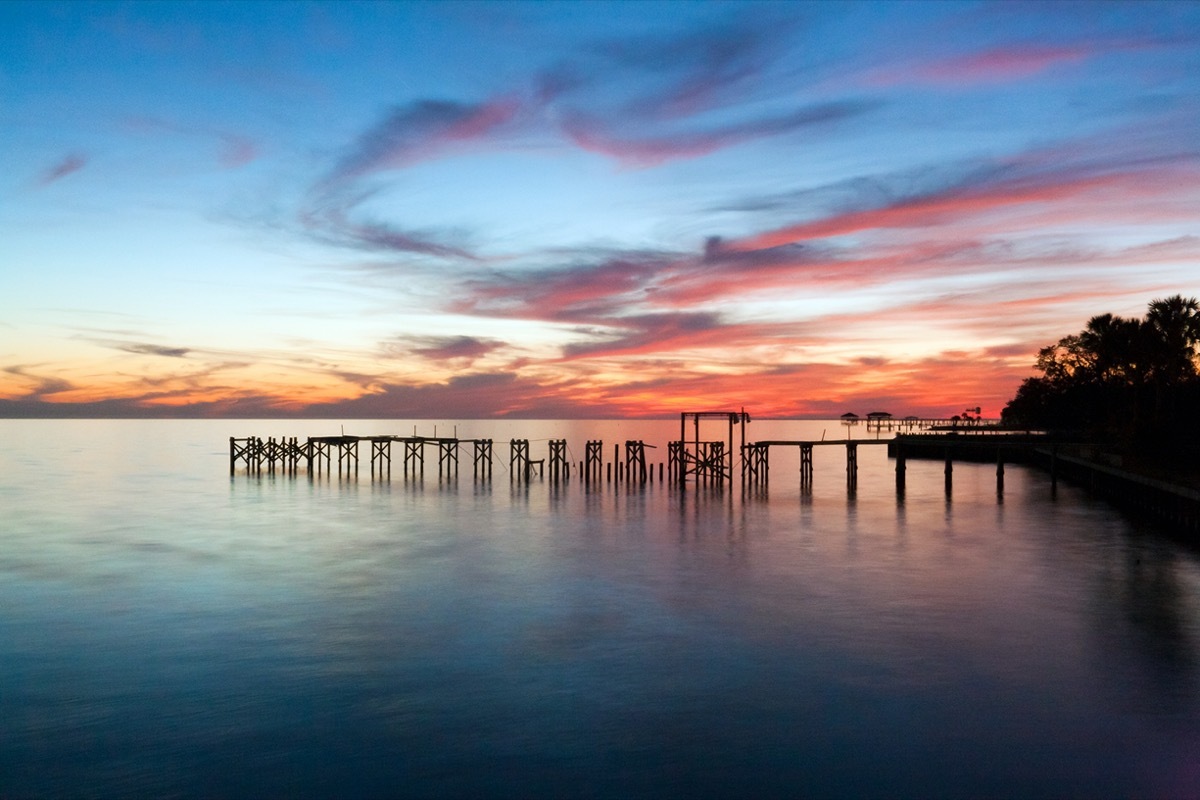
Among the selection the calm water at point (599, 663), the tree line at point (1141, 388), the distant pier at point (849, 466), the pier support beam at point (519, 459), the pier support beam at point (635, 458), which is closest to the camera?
the calm water at point (599, 663)

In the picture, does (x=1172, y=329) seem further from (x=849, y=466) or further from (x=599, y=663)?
(x=599, y=663)

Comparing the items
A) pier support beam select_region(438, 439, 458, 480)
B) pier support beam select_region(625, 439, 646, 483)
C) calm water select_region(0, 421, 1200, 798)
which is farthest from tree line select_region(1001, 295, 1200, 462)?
pier support beam select_region(438, 439, 458, 480)

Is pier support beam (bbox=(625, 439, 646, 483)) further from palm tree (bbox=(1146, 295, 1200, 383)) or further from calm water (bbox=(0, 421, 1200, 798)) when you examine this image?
palm tree (bbox=(1146, 295, 1200, 383))

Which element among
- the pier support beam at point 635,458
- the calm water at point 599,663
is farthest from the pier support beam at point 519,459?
the calm water at point 599,663

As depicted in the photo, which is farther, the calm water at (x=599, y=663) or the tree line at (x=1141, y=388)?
the tree line at (x=1141, y=388)

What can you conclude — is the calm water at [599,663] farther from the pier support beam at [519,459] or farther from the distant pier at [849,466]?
the pier support beam at [519,459]

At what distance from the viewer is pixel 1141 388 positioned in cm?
6025

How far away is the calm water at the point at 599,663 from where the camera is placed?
11414 mm

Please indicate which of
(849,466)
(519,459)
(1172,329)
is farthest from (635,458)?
(1172,329)

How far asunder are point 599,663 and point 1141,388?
56.8 meters

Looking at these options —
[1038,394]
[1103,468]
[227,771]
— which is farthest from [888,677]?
[1038,394]

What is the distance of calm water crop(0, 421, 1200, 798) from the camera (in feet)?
37.4

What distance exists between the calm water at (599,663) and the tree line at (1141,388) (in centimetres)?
1474

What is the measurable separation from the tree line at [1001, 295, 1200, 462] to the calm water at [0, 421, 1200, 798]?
14739mm
